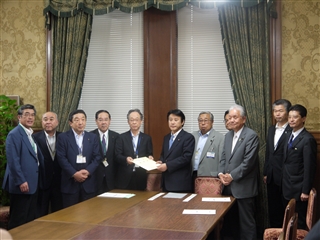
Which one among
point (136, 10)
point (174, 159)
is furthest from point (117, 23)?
point (174, 159)

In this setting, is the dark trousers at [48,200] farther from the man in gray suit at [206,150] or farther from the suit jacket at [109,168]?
the man in gray suit at [206,150]

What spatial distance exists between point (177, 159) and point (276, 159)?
117cm

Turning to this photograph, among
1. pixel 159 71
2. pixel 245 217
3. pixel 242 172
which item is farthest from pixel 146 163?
pixel 159 71

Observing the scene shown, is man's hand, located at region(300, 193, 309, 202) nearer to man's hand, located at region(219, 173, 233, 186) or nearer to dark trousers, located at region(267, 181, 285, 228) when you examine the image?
dark trousers, located at region(267, 181, 285, 228)

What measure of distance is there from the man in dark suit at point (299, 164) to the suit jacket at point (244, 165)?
13.5 inches

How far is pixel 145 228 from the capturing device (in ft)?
10.8

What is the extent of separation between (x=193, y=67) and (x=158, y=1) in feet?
3.55

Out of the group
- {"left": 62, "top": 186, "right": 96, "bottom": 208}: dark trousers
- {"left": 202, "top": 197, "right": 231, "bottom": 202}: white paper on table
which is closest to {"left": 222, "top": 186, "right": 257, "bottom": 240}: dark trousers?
{"left": 202, "top": 197, "right": 231, "bottom": 202}: white paper on table

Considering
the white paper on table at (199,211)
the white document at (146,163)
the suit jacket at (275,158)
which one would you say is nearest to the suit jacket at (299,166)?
the suit jacket at (275,158)

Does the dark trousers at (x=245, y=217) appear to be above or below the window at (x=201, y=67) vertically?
below

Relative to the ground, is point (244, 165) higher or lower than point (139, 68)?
lower

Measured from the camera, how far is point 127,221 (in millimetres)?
3520

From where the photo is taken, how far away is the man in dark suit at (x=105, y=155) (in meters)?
5.62

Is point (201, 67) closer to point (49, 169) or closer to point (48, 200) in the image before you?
point (49, 169)
